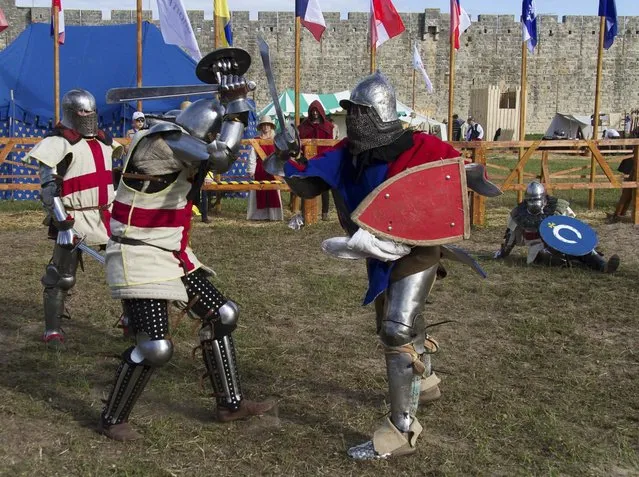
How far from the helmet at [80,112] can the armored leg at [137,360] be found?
1.79 meters

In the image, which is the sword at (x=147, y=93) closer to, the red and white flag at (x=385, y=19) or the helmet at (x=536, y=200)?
the helmet at (x=536, y=200)

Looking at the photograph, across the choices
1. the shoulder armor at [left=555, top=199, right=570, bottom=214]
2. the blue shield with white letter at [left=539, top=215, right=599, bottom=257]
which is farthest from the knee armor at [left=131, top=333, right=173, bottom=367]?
the shoulder armor at [left=555, top=199, right=570, bottom=214]

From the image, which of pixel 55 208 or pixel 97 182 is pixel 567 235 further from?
pixel 55 208

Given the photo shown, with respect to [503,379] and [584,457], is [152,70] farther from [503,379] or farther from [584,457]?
[584,457]

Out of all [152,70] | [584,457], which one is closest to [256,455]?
[584,457]

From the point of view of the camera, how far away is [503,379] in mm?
4695

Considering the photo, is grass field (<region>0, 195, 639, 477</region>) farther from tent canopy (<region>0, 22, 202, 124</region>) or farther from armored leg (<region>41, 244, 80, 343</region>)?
tent canopy (<region>0, 22, 202, 124</region>)

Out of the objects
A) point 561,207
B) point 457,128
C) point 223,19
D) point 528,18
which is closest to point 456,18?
point 528,18

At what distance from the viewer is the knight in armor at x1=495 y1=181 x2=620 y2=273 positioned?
7879 millimetres

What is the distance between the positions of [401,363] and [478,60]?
33.9m

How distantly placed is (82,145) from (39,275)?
2.79m

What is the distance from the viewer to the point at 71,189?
5250 millimetres

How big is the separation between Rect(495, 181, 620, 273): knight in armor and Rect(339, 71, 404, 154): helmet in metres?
4.70

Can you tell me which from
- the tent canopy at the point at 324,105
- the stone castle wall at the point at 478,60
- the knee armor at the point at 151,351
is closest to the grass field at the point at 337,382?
the knee armor at the point at 151,351
